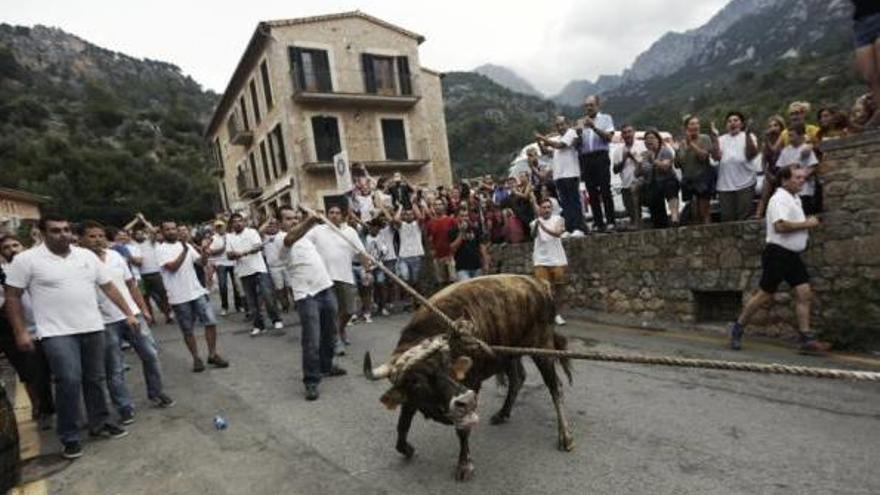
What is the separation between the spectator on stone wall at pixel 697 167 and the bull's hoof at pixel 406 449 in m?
5.88

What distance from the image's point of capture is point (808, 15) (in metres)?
85.0

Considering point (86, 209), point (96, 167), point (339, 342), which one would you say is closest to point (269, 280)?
point (339, 342)

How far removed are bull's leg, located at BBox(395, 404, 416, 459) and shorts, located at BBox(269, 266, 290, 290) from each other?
22.0 feet

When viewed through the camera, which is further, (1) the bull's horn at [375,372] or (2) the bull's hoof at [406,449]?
(2) the bull's hoof at [406,449]

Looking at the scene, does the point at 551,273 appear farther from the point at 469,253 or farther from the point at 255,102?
the point at 255,102

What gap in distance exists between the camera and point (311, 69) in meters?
25.5

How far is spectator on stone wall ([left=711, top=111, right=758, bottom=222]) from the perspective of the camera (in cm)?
746

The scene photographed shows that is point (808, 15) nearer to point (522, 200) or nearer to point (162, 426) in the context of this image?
point (522, 200)

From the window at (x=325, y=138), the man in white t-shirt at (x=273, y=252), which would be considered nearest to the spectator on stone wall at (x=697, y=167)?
the man in white t-shirt at (x=273, y=252)

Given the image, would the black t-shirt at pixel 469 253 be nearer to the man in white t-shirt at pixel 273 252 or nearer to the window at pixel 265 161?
the man in white t-shirt at pixel 273 252

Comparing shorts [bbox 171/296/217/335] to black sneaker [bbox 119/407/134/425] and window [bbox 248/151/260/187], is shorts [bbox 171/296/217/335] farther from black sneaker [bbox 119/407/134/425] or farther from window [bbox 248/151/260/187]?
window [bbox 248/151/260/187]

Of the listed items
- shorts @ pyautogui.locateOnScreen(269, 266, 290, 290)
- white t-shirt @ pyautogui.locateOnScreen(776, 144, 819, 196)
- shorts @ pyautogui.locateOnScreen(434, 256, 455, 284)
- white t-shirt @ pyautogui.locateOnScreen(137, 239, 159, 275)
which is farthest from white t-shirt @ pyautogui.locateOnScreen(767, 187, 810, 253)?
white t-shirt @ pyautogui.locateOnScreen(137, 239, 159, 275)

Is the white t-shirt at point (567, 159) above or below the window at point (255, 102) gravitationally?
below

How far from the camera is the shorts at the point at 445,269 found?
10.7 metres
